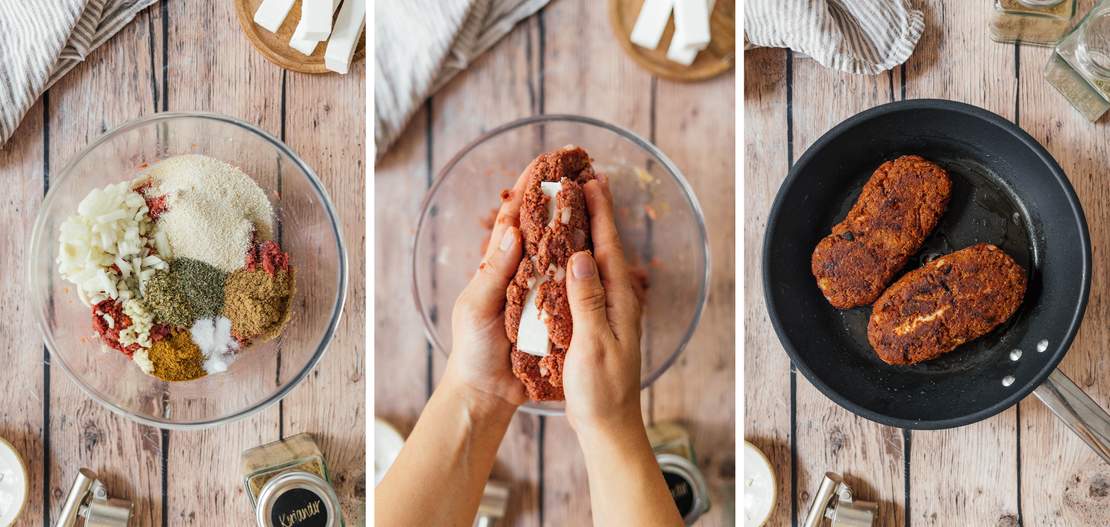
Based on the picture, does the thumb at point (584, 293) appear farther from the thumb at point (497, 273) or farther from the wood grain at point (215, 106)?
the wood grain at point (215, 106)

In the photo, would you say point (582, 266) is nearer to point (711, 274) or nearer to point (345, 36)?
point (711, 274)

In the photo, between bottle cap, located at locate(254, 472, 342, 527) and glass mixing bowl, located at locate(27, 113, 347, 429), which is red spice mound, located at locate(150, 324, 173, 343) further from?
bottle cap, located at locate(254, 472, 342, 527)

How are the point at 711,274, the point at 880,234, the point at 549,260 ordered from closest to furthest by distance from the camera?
1. the point at 549,260
2. the point at 880,234
3. the point at 711,274

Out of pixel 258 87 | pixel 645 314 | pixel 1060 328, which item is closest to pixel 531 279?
pixel 645 314

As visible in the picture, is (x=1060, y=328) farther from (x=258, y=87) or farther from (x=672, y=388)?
(x=258, y=87)

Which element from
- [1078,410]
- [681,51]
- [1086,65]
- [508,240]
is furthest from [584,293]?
[1086,65]

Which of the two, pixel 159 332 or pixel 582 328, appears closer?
pixel 582 328
